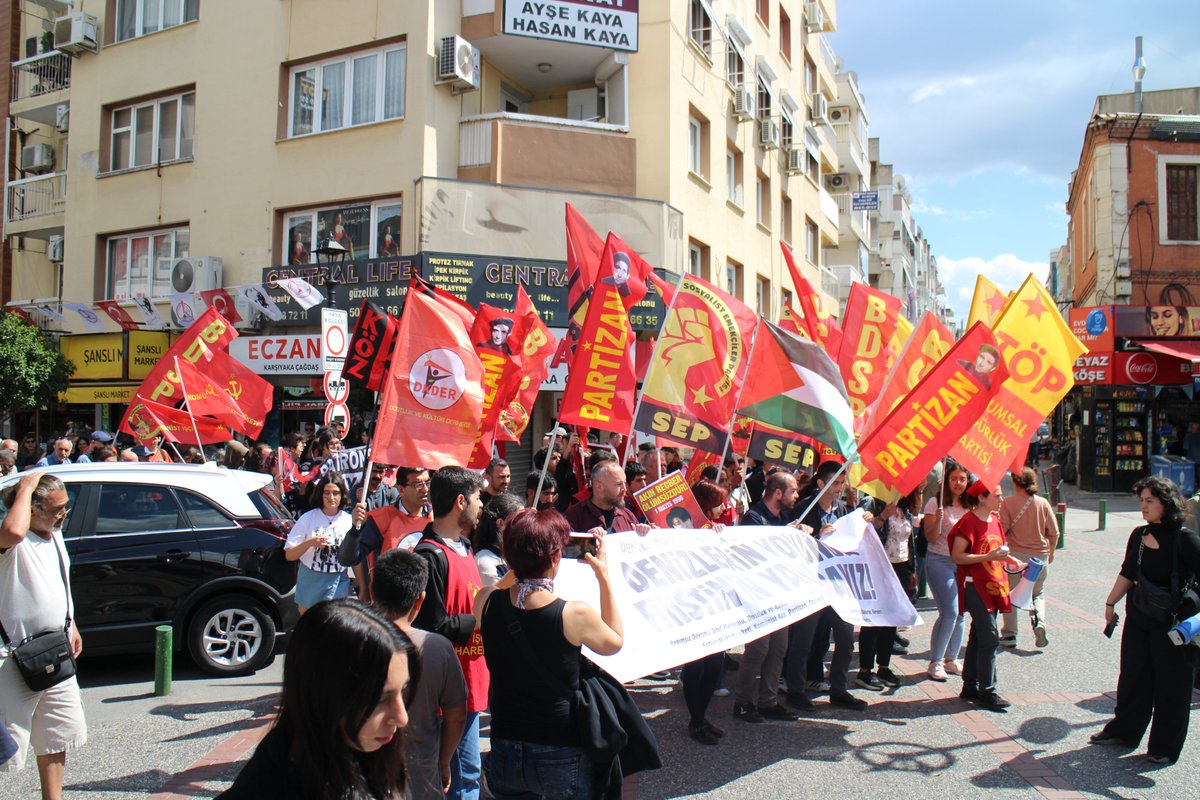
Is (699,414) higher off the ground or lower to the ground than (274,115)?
lower

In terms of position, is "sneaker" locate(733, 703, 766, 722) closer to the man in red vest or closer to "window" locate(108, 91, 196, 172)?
the man in red vest

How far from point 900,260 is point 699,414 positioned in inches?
2204

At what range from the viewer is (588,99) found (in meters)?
18.4

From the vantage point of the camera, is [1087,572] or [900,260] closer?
[1087,572]

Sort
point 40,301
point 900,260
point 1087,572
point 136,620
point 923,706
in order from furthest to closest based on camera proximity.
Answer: point 900,260
point 40,301
point 1087,572
point 136,620
point 923,706

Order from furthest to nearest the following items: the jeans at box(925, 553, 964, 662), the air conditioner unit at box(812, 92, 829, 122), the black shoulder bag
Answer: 1. the air conditioner unit at box(812, 92, 829, 122)
2. the jeans at box(925, 553, 964, 662)
3. the black shoulder bag

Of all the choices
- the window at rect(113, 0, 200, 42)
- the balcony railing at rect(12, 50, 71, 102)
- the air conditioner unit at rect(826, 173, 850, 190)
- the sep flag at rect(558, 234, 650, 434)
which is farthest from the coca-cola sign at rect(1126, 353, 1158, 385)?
the balcony railing at rect(12, 50, 71, 102)

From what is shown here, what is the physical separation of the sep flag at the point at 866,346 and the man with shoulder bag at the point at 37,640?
7157mm

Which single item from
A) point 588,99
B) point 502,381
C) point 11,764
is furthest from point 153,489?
point 588,99

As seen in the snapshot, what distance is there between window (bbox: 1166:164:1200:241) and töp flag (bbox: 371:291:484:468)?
25.2m

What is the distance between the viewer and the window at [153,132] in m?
18.9

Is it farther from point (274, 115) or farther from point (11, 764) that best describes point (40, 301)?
point (11, 764)

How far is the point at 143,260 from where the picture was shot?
64.1 feet

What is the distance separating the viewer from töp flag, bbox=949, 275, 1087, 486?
6.41 m
